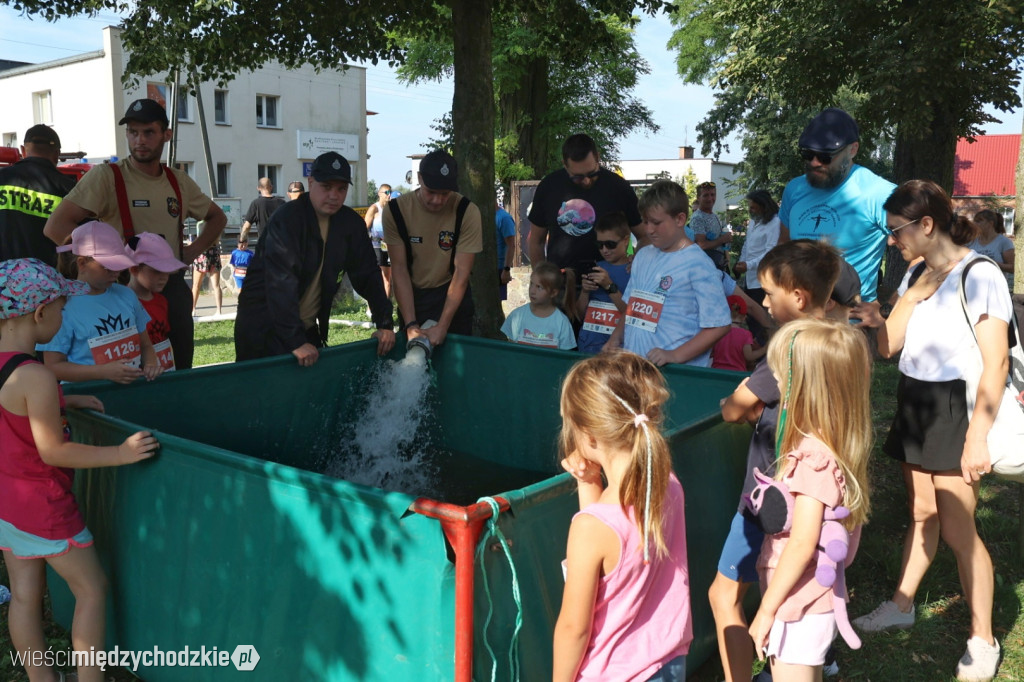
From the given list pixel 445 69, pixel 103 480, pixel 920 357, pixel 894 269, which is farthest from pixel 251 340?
pixel 445 69

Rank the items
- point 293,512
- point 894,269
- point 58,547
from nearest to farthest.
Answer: point 293,512
point 58,547
point 894,269

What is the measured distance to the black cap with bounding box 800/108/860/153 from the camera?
13.9 feet

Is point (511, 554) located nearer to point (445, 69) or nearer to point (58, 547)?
point (58, 547)

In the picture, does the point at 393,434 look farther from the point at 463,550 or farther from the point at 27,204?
the point at 463,550

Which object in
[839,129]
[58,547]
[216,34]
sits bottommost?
[58,547]

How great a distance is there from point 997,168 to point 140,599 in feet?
226

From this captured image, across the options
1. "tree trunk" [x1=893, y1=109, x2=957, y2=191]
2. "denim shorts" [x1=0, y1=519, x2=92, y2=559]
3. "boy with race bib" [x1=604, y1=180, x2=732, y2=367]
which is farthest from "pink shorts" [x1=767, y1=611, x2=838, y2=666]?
"tree trunk" [x1=893, y1=109, x2=957, y2=191]

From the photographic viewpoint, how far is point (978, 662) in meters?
3.35

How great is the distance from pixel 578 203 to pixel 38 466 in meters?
3.69

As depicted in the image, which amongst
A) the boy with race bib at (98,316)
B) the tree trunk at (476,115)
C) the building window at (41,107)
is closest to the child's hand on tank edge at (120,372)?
the boy with race bib at (98,316)

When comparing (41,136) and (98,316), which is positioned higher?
(41,136)

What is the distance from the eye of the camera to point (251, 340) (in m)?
4.90

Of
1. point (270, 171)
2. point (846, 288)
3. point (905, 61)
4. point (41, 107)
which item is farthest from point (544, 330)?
point (41, 107)

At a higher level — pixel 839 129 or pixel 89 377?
pixel 839 129
